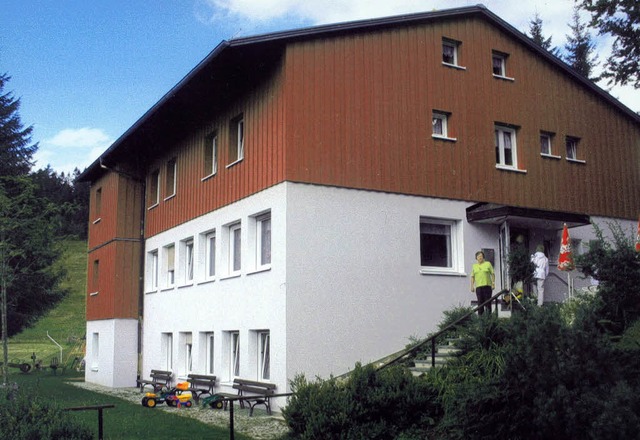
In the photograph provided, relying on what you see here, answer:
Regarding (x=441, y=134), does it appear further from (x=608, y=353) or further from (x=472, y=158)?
→ (x=608, y=353)

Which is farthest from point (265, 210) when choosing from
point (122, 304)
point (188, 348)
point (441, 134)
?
point (122, 304)

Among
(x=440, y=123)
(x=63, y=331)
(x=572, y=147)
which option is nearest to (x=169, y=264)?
(x=440, y=123)

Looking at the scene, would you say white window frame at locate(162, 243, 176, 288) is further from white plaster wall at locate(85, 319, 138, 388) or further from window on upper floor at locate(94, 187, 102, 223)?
window on upper floor at locate(94, 187, 102, 223)

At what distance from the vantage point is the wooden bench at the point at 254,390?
16.3 metres

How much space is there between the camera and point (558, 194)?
68.6 feet

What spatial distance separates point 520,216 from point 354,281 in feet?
14.5

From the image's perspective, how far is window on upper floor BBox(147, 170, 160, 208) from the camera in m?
26.6

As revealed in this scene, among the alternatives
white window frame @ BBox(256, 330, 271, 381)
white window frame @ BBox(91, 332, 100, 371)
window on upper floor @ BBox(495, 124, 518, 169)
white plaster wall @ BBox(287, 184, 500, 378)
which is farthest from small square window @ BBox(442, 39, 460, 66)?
white window frame @ BBox(91, 332, 100, 371)

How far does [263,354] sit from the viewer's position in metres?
17.9

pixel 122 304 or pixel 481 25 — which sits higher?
pixel 481 25

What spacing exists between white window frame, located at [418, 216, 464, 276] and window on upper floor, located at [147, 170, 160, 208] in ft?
37.0

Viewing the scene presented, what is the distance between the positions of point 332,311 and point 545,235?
709 centimetres

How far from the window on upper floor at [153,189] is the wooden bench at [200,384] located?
759 centimetres

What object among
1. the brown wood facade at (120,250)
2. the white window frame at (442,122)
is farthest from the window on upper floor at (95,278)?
the white window frame at (442,122)
